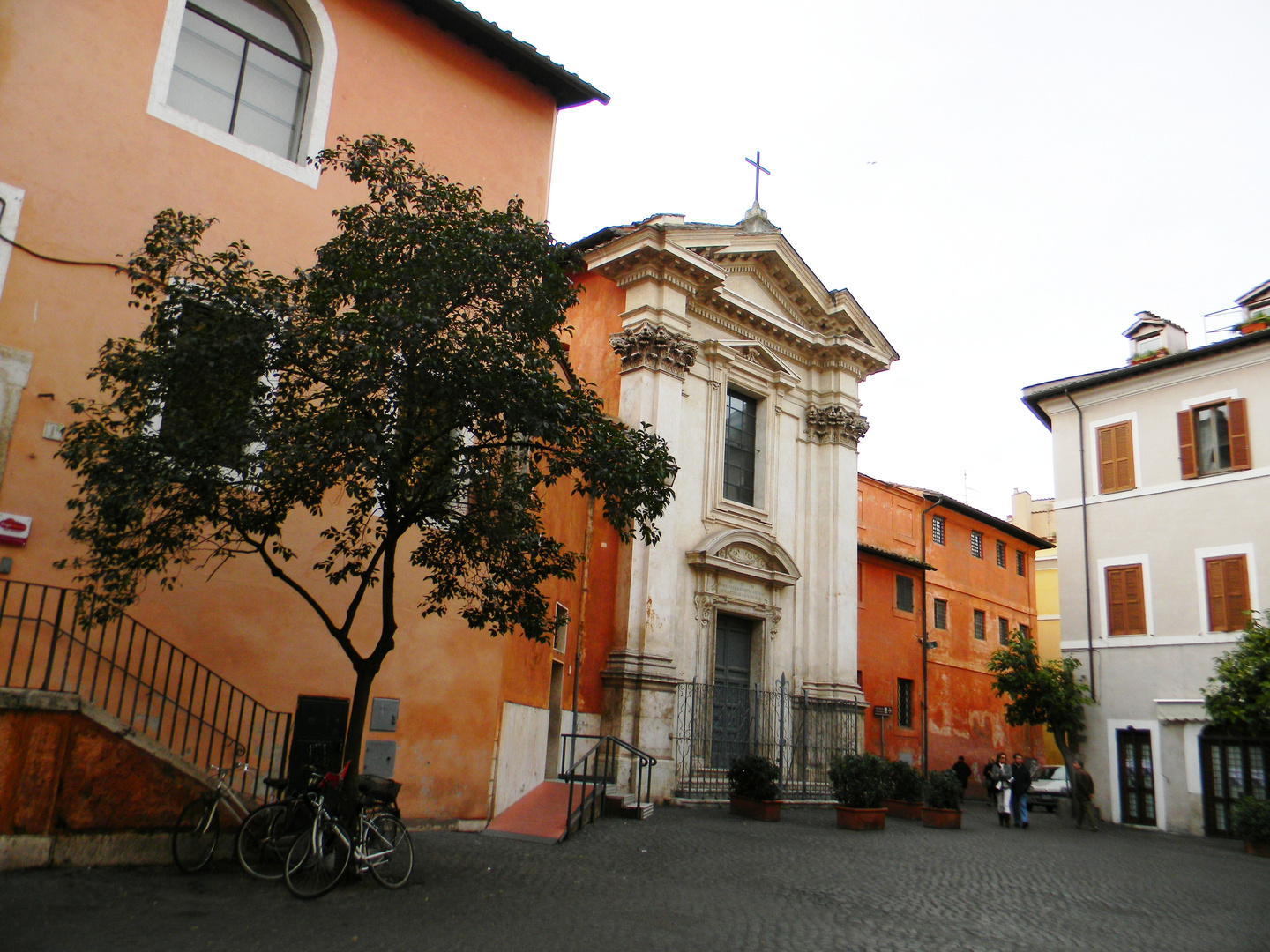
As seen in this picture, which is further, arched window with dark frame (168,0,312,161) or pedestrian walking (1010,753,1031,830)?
pedestrian walking (1010,753,1031,830)

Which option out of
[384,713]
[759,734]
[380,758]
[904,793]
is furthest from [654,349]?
[380,758]

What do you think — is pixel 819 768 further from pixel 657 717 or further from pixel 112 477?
pixel 112 477

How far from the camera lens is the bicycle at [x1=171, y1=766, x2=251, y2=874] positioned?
312 inches

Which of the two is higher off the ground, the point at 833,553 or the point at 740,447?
the point at 740,447

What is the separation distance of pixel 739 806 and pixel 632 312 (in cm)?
937

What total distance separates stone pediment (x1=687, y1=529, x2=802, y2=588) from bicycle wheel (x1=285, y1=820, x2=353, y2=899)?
11926mm

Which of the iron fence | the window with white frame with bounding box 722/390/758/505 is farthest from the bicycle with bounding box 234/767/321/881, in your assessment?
the window with white frame with bounding box 722/390/758/505

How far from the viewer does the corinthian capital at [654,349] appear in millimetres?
19000

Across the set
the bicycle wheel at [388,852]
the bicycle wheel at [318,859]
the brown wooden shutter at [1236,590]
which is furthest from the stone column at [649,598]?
the brown wooden shutter at [1236,590]

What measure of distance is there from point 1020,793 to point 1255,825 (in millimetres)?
3968

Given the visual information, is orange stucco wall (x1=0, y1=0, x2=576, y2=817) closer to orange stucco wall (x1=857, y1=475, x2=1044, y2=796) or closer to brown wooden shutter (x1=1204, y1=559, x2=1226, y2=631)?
brown wooden shutter (x1=1204, y1=559, x2=1226, y2=631)

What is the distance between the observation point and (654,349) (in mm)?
19047

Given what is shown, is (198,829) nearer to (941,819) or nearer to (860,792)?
(860,792)

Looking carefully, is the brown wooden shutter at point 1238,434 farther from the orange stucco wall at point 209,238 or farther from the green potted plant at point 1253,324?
the orange stucco wall at point 209,238
